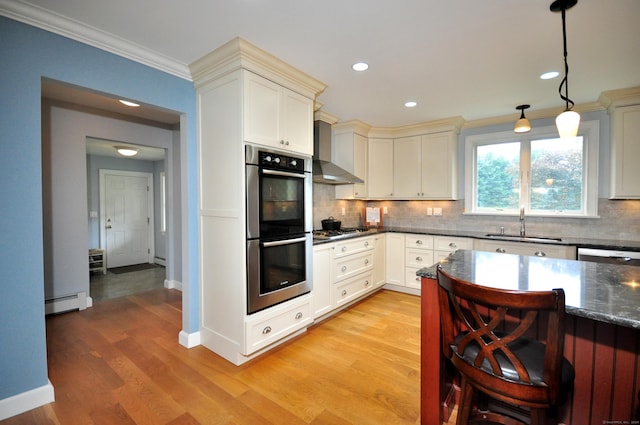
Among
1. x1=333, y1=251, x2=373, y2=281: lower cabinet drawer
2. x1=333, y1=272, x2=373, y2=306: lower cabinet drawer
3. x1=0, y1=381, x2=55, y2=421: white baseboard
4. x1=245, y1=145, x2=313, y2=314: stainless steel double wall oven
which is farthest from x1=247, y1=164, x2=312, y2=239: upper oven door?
x1=0, y1=381, x2=55, y2=421: white baseboard

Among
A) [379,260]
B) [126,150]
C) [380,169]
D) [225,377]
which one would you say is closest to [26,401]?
[225,377]

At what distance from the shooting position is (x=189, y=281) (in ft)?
8.73

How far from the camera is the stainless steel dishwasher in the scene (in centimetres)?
278

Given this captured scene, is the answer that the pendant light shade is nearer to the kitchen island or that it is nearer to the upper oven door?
the kitchen island

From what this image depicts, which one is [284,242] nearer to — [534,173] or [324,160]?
[324,160]

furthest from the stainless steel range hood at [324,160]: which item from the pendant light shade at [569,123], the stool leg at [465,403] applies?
the stool leg at [465,403]

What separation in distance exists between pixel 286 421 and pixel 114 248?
19.8 feet

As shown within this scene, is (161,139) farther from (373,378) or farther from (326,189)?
(373,378)

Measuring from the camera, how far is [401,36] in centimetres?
206

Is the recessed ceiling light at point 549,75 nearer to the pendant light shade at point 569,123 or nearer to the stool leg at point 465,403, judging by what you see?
the pendant light shade at point 569,123

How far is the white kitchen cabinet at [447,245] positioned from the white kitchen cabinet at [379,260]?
2.41 ft

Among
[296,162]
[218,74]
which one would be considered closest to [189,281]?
[296,162]

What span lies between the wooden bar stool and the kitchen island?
0.23 metres

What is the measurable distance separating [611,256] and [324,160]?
323 centimetres
